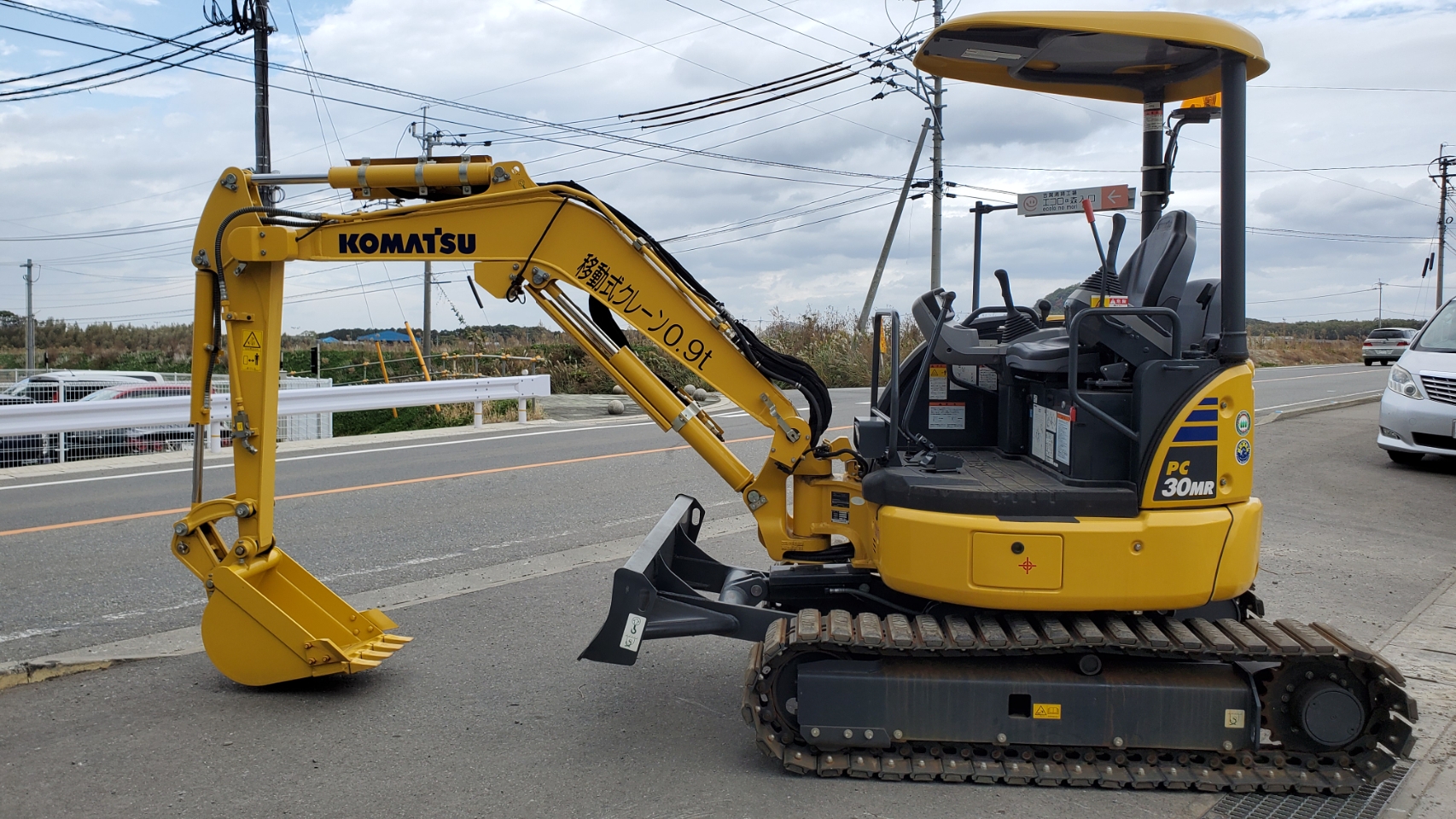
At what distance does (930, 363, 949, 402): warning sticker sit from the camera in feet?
17.2

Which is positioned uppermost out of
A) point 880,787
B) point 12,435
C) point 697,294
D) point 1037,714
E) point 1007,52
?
point 1007,52

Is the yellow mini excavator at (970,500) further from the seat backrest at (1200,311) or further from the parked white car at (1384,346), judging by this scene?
the parked white car at (1384,346)

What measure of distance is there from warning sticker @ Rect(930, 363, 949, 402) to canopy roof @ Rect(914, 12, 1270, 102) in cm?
152

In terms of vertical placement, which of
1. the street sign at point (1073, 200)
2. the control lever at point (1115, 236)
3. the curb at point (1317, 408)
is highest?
the street sign at point (1073, 200)

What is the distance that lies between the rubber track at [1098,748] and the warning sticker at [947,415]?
1.42 meters

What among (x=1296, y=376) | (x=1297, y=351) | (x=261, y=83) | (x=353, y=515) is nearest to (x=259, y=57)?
(x=261, y=83)

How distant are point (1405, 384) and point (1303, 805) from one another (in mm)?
9285

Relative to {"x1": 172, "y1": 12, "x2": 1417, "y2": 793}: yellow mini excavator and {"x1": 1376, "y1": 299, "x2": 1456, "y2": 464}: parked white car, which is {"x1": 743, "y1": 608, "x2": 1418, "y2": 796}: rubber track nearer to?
{"x1": 172, "y1": 12, "x2": 1417, "y2": 793}: yellow mini excavator

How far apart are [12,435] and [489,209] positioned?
899cm

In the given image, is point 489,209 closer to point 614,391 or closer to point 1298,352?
point 614,391

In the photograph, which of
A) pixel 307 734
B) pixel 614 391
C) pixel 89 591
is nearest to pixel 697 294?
pixel 307 734

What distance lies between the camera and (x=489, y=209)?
4.80 m

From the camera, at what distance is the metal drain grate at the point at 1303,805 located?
12.3ft

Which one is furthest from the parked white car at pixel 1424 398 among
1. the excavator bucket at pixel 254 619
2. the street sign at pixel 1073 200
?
the excavator bucket at pixel 254 619
